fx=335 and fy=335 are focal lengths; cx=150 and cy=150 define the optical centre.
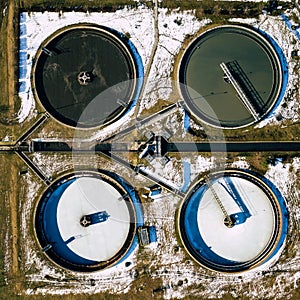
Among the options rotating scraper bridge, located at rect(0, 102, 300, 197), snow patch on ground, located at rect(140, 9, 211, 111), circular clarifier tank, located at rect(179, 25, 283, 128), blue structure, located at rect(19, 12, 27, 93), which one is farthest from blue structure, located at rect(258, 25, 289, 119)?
blue structure, located at rect(19, 12, 27, 93)

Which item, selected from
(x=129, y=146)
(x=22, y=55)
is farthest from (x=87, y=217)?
(x=22, y=55)

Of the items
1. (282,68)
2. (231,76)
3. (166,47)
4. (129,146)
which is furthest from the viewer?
(166,47)

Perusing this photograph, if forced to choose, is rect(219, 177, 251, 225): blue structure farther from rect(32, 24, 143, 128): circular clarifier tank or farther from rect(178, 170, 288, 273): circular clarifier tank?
rect(32, 24, 143, 128): circular clarifier tank

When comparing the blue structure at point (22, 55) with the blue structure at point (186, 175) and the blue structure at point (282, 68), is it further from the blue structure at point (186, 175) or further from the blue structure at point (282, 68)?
the blue structure at point (282, 68)

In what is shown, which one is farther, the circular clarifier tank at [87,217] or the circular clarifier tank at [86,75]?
the circular clarifier tank at [86,75]

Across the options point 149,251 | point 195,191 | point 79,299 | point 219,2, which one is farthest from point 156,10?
point 79,299

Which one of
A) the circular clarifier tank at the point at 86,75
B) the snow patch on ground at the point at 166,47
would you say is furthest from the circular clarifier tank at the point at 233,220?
the circular clarifier tank at the point at 86,75

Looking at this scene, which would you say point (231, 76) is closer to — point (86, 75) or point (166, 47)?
point (166, 47)
